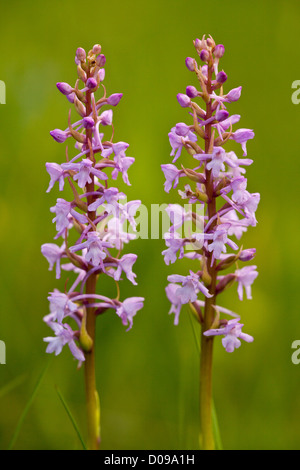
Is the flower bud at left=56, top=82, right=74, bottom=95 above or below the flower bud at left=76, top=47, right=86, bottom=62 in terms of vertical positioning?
below

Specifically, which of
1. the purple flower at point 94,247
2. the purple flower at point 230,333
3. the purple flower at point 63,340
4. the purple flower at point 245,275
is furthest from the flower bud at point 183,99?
the purple flower at point 63,340

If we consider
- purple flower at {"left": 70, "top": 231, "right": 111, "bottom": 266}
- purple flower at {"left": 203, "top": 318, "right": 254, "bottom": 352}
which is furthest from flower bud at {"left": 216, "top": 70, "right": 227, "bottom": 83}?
purple flower at {"left": 203, "top": 318, "right": 254, "bottom": 352}

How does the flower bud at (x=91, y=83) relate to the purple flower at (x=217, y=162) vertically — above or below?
above

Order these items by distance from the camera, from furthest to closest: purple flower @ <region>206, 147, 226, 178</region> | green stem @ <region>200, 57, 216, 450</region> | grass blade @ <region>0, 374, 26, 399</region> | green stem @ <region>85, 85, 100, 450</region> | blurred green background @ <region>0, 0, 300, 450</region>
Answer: blurred green background @ <region>0, 0, 300, 450</region> < grass blade @ <region>0, 374, 26, 399</region> < green stem @ <region>85, 85, 100, 450</region> < green stem @ <region>200, 57, 216, 450</region> < purple flower @ <region>206, 147, 226, 178</region>

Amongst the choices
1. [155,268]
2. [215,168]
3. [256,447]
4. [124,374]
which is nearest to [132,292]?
[155,268]

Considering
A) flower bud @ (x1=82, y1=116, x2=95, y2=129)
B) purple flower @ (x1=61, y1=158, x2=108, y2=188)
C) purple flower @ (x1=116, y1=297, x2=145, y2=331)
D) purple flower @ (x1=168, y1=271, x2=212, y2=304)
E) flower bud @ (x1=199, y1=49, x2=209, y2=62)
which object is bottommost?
purple flower @ (x1=116, y1=297, x2=145, y2=331)

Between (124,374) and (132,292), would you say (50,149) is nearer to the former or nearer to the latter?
(132,292)

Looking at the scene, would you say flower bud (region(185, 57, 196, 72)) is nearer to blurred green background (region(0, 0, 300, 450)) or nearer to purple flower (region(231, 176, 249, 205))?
purple flower (region(231, 176, 249, 205))

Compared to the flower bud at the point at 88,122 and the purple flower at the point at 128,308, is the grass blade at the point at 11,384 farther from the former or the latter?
the flower bud at the point at 88,122
